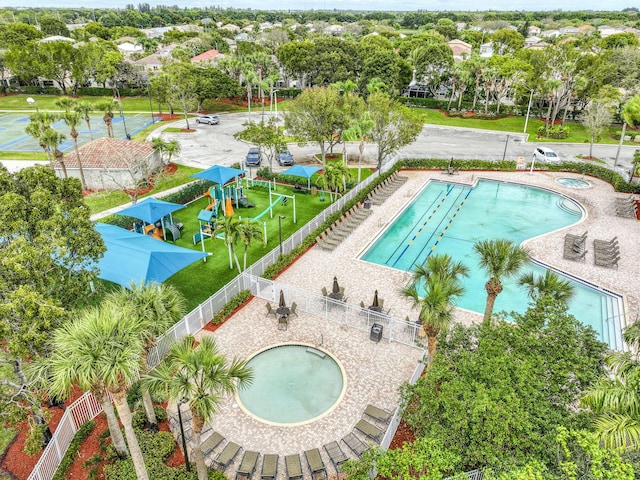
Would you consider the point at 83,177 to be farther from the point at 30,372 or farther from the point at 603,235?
the point at 603,235

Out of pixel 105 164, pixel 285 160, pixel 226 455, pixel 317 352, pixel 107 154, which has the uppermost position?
pixel 107 154

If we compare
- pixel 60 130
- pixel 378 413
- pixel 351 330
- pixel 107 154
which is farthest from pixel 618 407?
pixel 60 130

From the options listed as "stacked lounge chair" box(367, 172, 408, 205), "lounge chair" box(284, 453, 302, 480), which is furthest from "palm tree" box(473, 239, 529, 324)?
"stacked lounge chair" box(367, 172, 408, 205)

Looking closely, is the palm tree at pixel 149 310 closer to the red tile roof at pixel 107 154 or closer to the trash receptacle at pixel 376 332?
the trash receptacle at pixel 376 332

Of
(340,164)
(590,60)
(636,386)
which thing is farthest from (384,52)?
(636,386)

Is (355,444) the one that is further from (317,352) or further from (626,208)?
(626,208)

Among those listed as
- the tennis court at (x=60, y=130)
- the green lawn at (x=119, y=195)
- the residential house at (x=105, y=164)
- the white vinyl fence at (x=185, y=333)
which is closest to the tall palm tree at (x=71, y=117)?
the residential house at (x=105, y=164)

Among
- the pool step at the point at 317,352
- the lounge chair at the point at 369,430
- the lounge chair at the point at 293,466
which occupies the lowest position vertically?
the pool step at the point at 317,352
